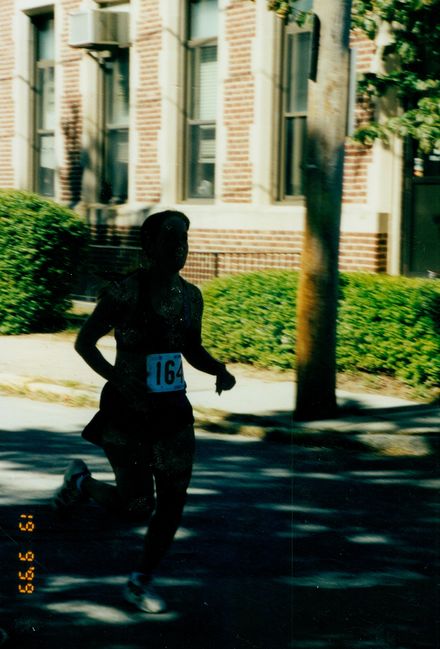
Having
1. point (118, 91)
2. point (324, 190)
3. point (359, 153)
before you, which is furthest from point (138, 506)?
point (118, 91)

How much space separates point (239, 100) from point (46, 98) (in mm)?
6213

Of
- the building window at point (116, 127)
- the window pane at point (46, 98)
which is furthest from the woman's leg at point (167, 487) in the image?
the window pane at point (46, 98)

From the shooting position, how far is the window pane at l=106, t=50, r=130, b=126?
20031 millimetres

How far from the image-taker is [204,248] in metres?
17.8

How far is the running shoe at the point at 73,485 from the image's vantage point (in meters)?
6.06

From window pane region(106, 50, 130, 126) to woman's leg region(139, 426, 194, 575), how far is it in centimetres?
1522

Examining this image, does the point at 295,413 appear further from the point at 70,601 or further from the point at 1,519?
the point at 70,601

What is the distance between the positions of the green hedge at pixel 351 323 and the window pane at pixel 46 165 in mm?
8461

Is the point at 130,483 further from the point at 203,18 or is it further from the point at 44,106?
the point at 44,106

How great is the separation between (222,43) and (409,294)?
6813 mm

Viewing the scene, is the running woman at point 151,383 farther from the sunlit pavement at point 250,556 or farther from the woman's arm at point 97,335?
the sunlit pavement at point 250,556

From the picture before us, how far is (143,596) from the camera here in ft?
17.5

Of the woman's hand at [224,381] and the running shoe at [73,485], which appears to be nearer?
the woman's hand at [224,381]

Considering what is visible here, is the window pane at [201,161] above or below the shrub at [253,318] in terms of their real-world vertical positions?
above
